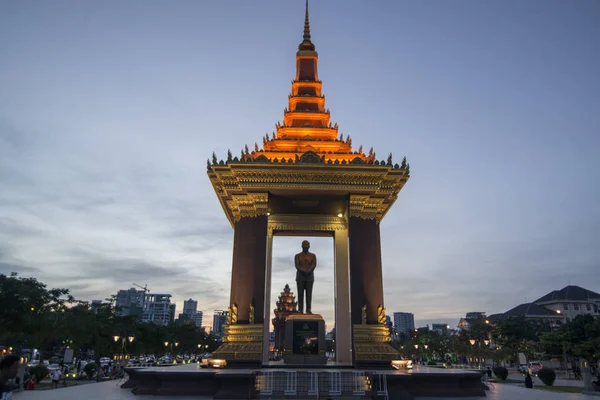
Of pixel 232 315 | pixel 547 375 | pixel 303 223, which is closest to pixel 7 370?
pixel 232 315

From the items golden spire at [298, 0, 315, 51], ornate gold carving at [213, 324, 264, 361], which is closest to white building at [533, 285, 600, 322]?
golden spire at [298, 0, 315, 51]

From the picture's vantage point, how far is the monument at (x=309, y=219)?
1697cm

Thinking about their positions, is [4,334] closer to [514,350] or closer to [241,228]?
[241,228]

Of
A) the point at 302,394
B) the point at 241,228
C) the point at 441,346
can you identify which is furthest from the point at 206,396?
the point at 441,346

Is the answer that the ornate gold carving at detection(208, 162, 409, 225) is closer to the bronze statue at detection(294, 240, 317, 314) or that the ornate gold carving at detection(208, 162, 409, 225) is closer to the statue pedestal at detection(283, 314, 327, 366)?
the bronze statue at detection(294, 240, 317, 314)

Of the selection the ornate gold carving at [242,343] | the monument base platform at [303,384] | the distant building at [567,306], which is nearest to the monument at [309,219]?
the ornate gold carving at [242,343]

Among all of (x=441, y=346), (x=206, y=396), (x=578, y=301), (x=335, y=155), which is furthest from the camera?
(x=578, y=301)

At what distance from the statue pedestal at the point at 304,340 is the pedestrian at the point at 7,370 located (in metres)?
13.7

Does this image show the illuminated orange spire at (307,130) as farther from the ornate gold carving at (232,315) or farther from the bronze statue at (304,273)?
the ornate gold carving at (232,315)

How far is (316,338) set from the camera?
1811 cm

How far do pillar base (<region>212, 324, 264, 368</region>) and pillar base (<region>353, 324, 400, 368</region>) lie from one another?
12.0ft

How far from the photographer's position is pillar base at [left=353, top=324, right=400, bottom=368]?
1639cm

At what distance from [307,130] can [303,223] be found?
465 centimetres

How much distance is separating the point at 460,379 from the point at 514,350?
43395 mm
